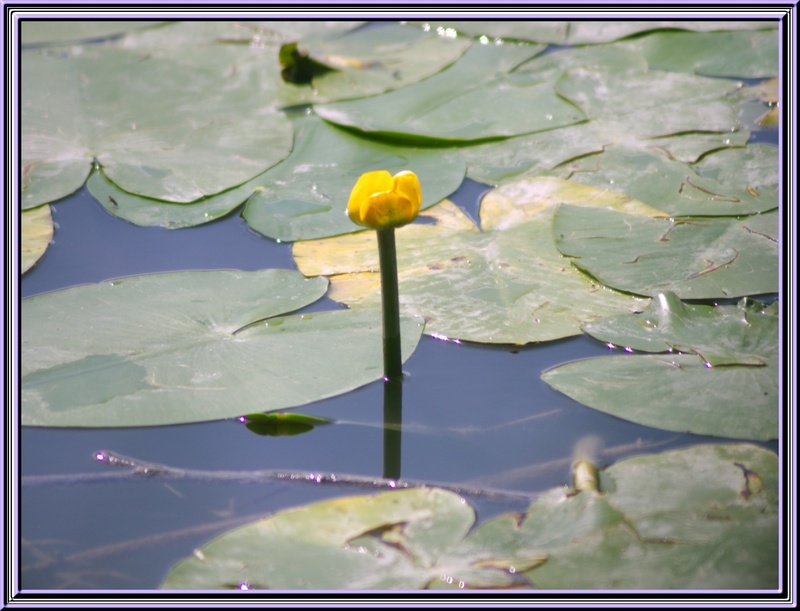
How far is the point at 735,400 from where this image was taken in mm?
1212

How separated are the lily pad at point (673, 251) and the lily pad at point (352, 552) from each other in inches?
27.7

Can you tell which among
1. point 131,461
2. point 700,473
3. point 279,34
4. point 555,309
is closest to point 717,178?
point 555,309

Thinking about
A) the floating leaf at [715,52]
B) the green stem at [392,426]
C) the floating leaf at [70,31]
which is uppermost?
the floating leaf at [70,31]

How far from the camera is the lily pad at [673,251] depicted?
1517mm

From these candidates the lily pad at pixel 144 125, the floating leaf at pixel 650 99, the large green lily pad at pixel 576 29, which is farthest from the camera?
the large green lily pad at pixel 576 29

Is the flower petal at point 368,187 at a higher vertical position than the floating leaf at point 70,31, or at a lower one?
lower

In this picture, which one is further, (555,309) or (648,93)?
(648,93)

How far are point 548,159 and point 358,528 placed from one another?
127 centimetres

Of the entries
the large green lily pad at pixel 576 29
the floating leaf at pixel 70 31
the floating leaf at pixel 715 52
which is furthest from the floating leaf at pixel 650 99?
the floating leaf at pixel 70 31

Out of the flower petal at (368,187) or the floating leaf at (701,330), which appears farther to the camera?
the floating leaf at (701,330)

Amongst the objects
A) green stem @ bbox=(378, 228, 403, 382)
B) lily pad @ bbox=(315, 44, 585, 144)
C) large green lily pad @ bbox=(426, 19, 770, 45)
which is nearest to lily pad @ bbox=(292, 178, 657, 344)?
green stem @ bbox=(378, 228, 403, 382)

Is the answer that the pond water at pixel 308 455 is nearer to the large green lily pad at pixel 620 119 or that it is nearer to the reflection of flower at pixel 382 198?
the reflection of flower at pixel 382 198

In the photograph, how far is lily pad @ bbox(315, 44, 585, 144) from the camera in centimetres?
212

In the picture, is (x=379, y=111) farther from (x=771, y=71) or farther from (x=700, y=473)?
(x=700, y=473)
